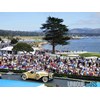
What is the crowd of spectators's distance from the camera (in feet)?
32.6

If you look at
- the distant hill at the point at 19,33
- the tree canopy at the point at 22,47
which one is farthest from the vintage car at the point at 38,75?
the distant hill at the point at 19,33

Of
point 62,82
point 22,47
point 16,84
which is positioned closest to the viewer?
point 16,84

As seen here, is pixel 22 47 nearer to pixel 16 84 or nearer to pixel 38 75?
pixel 38 75

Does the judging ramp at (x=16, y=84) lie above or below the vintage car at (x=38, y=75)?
below

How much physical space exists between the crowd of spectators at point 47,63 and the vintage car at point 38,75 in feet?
0.37

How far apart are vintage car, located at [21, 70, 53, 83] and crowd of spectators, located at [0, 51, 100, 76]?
11 cm

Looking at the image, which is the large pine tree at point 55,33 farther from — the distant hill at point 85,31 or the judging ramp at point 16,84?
the judging ramp at point 16,84

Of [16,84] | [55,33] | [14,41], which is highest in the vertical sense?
[55,33]

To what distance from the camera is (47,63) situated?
393 inches

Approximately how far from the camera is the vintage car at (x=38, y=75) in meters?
9.87

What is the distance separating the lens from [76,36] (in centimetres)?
988

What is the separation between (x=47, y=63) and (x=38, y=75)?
41 cm

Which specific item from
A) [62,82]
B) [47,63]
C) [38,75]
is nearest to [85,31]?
[47,63]

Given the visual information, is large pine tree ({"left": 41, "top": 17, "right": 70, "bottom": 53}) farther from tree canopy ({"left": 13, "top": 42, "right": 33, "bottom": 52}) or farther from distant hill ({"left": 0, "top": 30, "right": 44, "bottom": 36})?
tree canopy ({"left": 13, "top": 42, "right": 33, "bottom": 52})
